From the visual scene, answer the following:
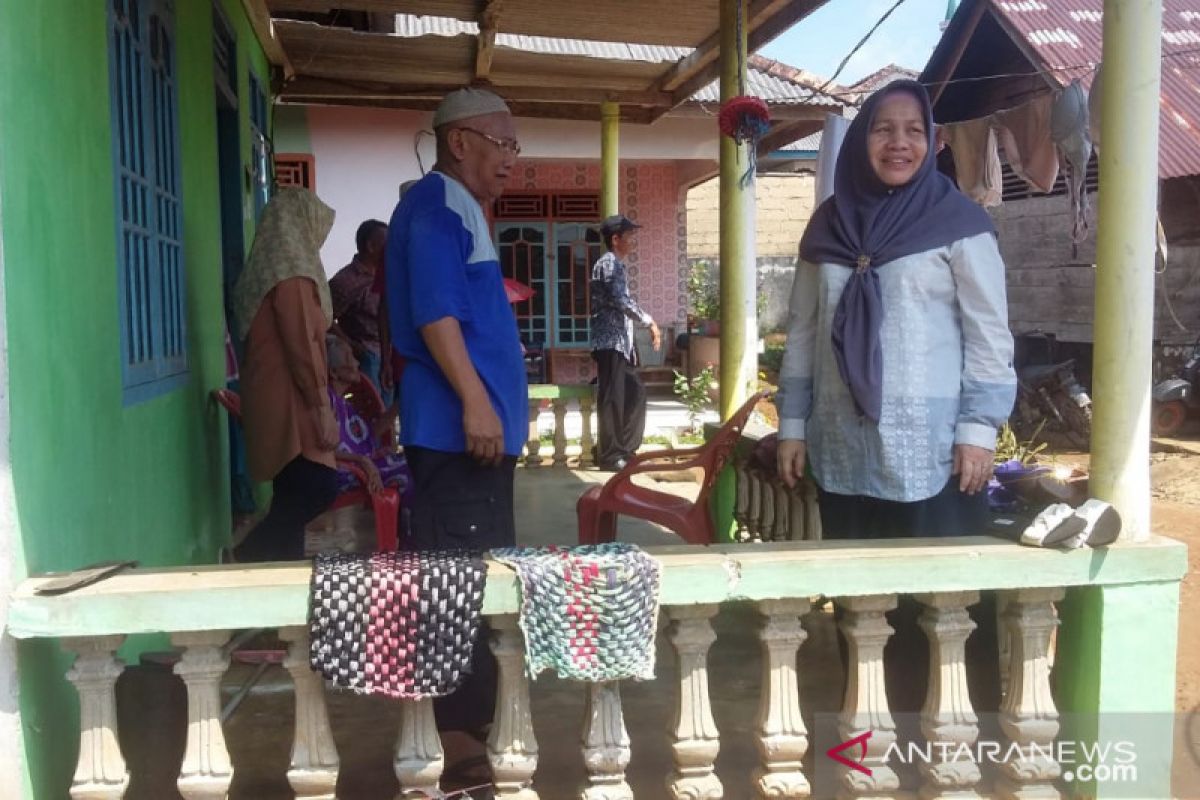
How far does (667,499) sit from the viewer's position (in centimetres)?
439

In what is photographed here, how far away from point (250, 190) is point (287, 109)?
4512 millimetres

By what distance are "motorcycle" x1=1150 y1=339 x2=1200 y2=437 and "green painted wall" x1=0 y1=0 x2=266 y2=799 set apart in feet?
30.8

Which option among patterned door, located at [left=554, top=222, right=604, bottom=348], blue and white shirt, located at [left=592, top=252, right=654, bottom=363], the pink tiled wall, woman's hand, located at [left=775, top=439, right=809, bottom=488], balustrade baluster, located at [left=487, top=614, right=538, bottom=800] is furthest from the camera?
the pink tiled wall

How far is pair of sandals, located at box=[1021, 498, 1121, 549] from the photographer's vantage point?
234 centimetres

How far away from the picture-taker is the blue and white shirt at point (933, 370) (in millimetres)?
2512

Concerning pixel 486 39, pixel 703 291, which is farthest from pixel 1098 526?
pixel 703 291

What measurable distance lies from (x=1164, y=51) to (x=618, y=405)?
7.13m

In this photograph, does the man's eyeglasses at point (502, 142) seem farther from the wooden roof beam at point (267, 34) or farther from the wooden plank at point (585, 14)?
the wooden roof beam at point (267, 34)

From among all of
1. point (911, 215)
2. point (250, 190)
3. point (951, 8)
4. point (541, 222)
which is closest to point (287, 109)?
point (541, 222)

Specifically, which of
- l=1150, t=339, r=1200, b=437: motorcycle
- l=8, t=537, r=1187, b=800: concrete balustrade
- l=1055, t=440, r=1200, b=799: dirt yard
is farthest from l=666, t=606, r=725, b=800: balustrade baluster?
l=1150, t=339, r=1200, b=437: motorcycle

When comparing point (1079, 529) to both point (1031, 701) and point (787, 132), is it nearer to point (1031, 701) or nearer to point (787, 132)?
point (1031, 701)

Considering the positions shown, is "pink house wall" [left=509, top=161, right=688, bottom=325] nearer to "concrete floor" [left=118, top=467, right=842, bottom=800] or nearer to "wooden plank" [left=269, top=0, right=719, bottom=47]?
"wooden plank" [left=269, top=0, right=719, bottom=47]

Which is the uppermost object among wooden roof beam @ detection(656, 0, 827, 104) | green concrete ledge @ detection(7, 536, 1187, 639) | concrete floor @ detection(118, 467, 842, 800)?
wooden roof beam @ detection(656, 0, 827, 104)

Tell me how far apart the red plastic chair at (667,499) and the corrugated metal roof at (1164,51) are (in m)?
6.58
